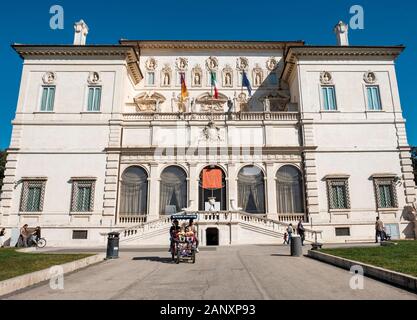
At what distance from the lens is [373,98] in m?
28.7

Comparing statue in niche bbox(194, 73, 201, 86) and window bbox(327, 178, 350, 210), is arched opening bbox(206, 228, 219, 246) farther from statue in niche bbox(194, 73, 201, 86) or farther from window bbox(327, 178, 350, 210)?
statue in niche bbox(194, 73, 201, 86)

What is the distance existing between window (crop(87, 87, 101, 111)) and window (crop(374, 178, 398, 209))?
25781mm

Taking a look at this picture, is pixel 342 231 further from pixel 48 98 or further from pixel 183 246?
pixel 48 98

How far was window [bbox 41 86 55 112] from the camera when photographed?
28.1 m

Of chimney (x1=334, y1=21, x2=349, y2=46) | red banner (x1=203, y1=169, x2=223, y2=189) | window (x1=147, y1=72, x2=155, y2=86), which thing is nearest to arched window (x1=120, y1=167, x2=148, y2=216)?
red banner (x1=203, y1=169, x2=223, y2=189)

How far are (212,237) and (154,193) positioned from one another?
20.8 feet

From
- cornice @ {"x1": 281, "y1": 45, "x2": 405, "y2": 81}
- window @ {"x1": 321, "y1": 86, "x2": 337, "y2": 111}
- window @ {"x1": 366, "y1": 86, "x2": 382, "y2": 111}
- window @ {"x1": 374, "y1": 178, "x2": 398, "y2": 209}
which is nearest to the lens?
window @ {"x1": 374, "y1": 178, "x2": 398, "y2": 209}

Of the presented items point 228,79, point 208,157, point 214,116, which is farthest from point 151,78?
point 208,157

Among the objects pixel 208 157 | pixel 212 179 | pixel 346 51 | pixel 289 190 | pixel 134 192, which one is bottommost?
pixel 134 192

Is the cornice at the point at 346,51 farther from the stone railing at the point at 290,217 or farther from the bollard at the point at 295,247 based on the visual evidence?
the bollard at the point at 295,247

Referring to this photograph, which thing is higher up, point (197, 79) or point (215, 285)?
point (197, 79)

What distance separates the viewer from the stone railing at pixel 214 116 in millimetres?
28219

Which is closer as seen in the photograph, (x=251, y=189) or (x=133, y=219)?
(x=133, y=219)
